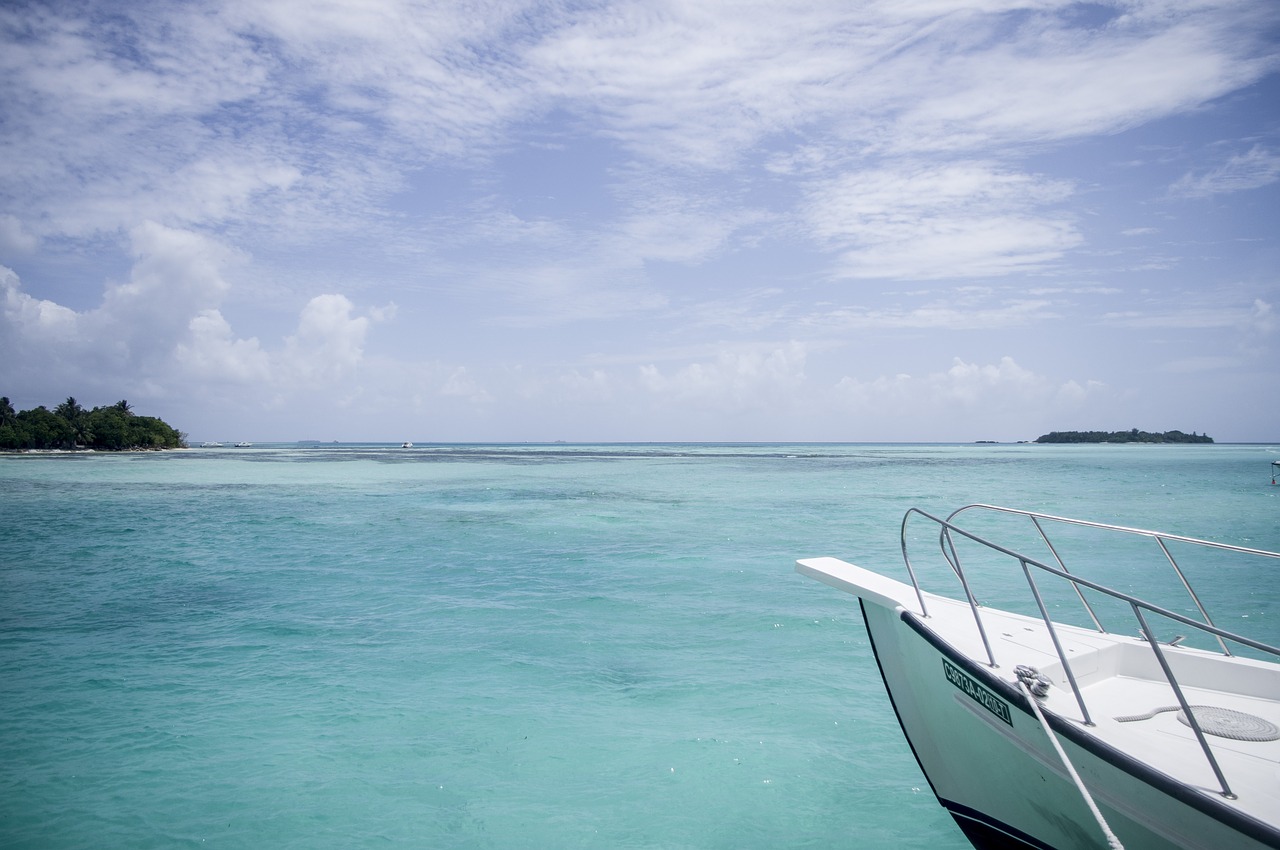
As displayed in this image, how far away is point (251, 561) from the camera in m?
16.0

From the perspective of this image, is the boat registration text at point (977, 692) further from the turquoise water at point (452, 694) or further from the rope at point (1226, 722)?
the turquoise water at point (452, 694)

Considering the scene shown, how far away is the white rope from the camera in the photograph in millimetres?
3078

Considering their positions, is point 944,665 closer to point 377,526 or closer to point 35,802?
point 35,802

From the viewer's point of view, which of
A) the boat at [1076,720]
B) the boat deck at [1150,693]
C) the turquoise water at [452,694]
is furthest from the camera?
the turquoise water at [452,694]

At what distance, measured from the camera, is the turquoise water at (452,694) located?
548 cm

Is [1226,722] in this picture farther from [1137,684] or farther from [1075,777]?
[1075,777]

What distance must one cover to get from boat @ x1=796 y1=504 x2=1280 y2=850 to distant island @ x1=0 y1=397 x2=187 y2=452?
10488cm

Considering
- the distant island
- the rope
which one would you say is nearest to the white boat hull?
the rope

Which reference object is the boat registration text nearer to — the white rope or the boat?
the boat

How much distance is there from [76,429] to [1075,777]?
361 feet

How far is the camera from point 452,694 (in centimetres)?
A: 791

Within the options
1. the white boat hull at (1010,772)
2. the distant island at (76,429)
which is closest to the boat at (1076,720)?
the white boat hull at (1010,772)

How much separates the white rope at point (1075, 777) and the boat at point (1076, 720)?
14mm

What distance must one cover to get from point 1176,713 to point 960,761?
1.37m
